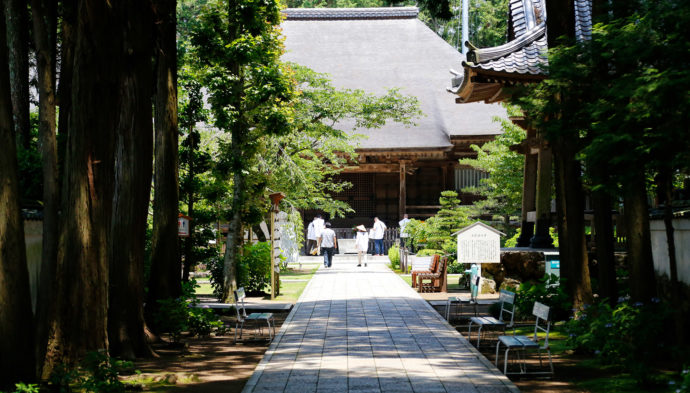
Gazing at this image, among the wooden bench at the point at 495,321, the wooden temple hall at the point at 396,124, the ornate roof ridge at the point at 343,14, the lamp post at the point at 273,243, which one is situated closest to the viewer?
the wooden bench at the point at 495,321

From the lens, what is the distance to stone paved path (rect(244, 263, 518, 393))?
772 centimetres

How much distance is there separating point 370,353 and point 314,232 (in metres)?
20.0

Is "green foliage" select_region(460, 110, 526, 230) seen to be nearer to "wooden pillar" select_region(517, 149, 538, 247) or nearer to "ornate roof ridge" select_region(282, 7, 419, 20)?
"wooden pillar" select_region(517, 149, 538, 247)

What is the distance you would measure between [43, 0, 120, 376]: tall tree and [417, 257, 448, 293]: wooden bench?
1127 cm

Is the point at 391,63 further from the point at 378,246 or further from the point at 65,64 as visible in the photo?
the point at 65,64

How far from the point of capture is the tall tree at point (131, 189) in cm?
942

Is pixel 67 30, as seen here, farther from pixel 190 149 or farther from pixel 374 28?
pixel 374 28

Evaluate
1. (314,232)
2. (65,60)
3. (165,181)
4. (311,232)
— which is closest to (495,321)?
(165,181)

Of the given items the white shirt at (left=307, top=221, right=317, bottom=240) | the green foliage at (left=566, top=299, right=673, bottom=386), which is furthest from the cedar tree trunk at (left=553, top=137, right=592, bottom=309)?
the white shirt at (left=307, top=221, right=317, bottom=240)

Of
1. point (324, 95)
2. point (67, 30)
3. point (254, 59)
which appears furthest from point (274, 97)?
point (324, 95)

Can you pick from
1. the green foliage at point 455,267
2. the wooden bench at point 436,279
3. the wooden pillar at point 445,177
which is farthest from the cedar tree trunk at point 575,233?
the wooden pillar at point 445,177

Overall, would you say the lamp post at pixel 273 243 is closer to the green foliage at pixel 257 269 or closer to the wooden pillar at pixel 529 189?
the green foliage at pixel 257 269

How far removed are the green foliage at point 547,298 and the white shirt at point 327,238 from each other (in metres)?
12.9

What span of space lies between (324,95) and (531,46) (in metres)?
7.71
